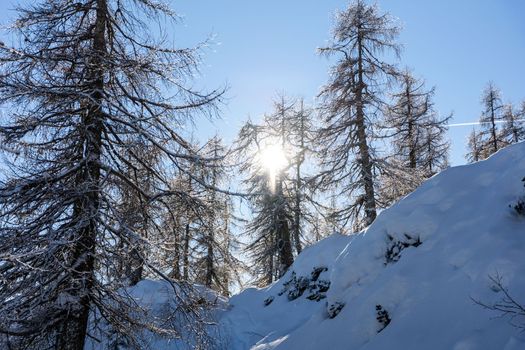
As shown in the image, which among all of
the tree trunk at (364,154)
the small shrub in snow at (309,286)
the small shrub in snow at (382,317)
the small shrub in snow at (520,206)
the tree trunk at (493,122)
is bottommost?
the small shrub in snow at (382,317)

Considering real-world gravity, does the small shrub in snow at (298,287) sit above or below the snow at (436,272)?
above

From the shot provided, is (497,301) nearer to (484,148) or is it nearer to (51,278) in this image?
(51,278)

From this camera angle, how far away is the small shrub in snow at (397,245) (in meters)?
6.99

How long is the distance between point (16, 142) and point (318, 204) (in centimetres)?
1257

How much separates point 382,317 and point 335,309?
5.40 ft

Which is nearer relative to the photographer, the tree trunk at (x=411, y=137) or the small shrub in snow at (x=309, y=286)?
the small shrub in snow at (x=309, y=286)

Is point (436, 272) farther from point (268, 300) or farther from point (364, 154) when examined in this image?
point (364, 154)

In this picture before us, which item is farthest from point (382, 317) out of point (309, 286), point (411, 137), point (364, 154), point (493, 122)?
point (493, 122)

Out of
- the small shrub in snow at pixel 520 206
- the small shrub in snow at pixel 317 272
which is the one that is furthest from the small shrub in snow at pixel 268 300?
the small shrub in snow at pixel 520 206

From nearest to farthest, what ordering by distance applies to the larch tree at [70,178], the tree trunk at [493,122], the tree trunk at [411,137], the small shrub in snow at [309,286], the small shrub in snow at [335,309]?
1. the larch tree at [70,178]
2. the small shrub in snow at [335,309]
3. the small shrub in snow at [309,286]
4. the tree trunk at [411,137]
5. the tree trunk at [493,122]

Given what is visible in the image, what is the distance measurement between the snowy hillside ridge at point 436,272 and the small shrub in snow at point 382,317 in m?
0.02

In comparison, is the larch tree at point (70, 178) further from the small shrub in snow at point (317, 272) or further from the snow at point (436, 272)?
the small shrub in snow at point (317, 272)

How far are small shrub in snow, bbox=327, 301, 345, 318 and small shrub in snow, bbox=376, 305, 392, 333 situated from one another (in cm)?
137

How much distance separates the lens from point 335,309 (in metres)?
7.50
